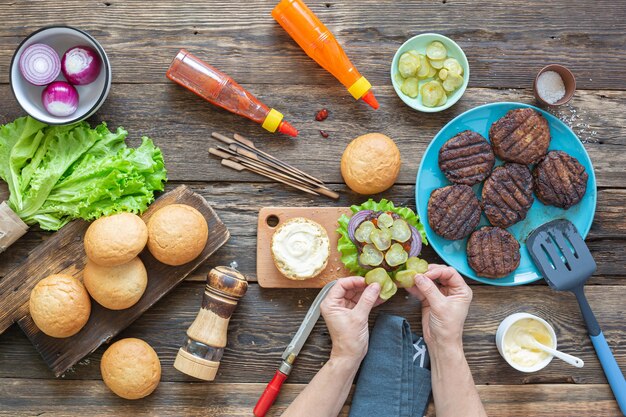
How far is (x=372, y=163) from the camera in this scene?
6.83ft

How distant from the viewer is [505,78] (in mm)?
2281

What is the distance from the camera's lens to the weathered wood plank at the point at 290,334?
87.3 inches

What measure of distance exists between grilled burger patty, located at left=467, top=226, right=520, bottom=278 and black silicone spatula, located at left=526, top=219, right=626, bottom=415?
10 centimetres

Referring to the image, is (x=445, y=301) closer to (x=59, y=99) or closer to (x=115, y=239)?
(x=115, y=239)

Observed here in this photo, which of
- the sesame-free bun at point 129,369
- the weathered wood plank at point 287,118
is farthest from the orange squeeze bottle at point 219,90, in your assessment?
the sesame-free bun at point 129,369

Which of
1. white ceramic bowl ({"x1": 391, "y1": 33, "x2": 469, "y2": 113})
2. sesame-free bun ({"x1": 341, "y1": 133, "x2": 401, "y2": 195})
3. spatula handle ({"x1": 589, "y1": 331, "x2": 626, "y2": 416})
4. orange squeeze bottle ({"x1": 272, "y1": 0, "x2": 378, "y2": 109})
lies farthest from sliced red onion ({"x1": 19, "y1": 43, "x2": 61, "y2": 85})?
spatula handle ({"x1": 589, "y1": 331, "x2": 626, "y2": 416})

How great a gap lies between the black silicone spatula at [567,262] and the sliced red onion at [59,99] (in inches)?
70.8

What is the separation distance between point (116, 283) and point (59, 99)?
2.26ft

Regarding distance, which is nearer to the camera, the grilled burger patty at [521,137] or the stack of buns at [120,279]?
the stack of buns at [120,279]

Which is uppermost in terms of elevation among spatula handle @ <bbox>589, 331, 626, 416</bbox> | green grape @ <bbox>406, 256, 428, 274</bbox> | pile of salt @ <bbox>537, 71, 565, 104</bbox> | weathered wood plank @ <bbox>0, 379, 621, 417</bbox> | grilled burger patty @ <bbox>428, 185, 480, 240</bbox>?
pile of salt @ <bbox>537, 71, 565, 104</bbox>

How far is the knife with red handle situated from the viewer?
215 centimetres

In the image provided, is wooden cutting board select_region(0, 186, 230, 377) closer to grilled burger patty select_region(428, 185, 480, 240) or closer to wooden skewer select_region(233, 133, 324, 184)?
wooden skewer select_region(233, 133, 324, 184)

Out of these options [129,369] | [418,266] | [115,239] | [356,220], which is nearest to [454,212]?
[418,266]

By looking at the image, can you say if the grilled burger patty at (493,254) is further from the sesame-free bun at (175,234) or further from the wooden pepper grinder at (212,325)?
the sesame-free bun at (175,234)
